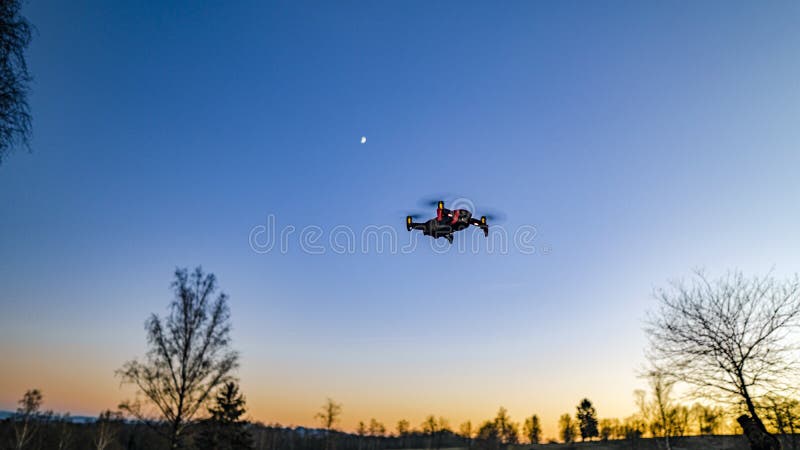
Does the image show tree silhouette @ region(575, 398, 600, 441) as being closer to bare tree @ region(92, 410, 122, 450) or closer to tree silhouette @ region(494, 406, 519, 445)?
tree silhouette @ region(494, 406, 519, 445)

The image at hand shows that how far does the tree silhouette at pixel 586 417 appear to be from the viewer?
91.6 m

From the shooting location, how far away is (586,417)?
306 ft

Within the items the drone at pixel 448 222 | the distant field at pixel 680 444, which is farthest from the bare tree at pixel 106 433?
the distant field at pixel 680 444

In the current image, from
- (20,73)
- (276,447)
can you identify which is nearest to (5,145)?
(20,73)

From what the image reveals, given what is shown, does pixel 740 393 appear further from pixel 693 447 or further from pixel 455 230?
pixel 693 447

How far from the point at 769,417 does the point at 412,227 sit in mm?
16148

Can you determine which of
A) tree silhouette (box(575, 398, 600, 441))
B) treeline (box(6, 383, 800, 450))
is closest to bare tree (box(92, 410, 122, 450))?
treeline (box(6, 383, 800, 450))

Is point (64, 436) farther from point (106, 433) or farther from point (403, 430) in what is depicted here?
point (403, 430)

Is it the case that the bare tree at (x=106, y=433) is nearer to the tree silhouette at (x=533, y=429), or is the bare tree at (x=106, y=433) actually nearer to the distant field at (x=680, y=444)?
the distant field at (x=680, y=444)

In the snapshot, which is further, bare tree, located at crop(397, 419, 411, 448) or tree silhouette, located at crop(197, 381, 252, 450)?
bare tree, located at crop(397, 419, 411, 448)

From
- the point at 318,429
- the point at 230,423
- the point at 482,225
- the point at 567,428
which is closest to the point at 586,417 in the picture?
the point at 567,428

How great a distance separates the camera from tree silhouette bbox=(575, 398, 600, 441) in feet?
301

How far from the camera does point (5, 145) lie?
23.7ft

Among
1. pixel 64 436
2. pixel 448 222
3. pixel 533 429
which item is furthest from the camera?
pixel 533 429
